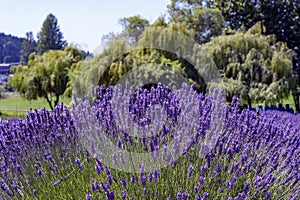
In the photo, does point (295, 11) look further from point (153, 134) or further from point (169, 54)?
point (153, 134)

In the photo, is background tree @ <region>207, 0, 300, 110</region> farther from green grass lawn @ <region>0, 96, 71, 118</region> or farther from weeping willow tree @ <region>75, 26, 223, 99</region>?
Answer: weeping willow tree @ <region>75, 26, 223, 99</region>

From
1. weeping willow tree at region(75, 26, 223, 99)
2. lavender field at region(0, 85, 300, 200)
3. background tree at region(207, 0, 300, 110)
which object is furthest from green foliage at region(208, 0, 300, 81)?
lavender field at region(0, 85, 300, 200)

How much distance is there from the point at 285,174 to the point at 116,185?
3.44 ft

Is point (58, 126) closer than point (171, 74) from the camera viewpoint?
Yes

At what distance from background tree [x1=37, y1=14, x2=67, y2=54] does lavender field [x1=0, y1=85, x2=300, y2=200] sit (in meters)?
60.3

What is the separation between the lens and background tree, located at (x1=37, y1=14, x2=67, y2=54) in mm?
60250

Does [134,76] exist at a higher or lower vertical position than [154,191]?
higher

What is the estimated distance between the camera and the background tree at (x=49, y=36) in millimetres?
60250

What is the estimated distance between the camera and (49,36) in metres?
60.7

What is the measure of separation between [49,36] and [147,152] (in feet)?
202

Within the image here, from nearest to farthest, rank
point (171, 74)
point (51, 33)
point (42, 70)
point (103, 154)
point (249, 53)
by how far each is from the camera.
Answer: point (103, 154) < point (171, 74) < point (249, 53) < point (42, 70) < point (51, 33)

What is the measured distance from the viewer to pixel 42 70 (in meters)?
14.2

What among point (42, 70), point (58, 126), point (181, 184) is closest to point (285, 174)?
point (181, 184)

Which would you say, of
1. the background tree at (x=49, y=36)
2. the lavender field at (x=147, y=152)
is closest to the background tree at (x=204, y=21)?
the lavender field at (x=147, y=152)
